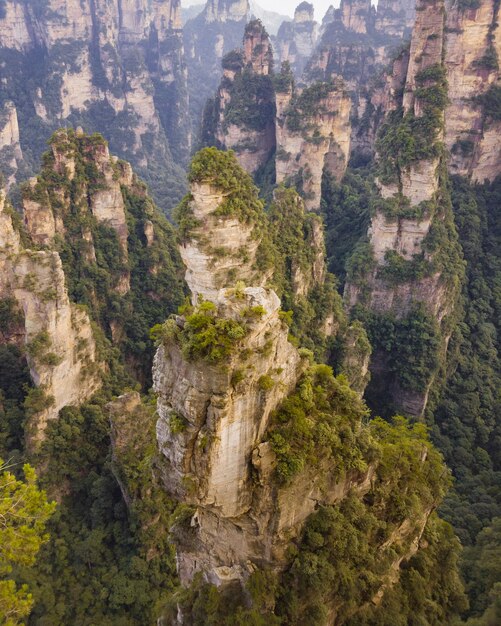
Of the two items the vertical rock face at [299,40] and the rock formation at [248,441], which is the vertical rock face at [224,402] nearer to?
→ the rock formation at [248,441]

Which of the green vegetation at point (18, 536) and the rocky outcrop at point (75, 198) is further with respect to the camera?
the rocky outcrop at point (75, 198)

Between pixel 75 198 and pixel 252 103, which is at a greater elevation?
pixel 252 103

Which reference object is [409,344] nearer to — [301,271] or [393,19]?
[301,271]

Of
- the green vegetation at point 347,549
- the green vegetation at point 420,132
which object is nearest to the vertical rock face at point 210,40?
the green vegetation at point 420,132

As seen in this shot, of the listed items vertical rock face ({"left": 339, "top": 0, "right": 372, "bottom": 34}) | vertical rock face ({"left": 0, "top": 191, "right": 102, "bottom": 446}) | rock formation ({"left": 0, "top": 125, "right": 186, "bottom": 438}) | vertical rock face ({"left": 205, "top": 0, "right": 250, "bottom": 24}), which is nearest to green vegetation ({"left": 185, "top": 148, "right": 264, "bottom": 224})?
vertical rock face ({"left": 0, "top": 191, "right": 102, "bottom": 446})

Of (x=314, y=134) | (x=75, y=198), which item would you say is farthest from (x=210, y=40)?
(x=75, y=198)

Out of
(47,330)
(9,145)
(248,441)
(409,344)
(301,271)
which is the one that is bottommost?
(409,344)
